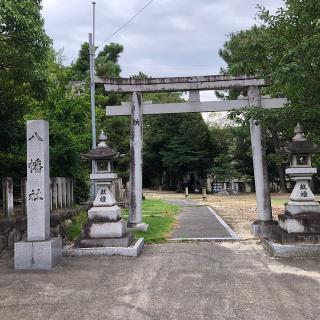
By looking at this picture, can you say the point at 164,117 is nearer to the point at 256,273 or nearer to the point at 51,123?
the point at 51,123

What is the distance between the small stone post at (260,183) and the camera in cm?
1246

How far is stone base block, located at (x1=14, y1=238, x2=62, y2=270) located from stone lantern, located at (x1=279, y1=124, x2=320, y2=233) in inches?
213

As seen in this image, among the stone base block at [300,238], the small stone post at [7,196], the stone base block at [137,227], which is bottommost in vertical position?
the stone base block at [300,238]

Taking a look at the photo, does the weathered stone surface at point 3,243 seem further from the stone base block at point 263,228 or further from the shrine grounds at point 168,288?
the stone base block at point 263,228

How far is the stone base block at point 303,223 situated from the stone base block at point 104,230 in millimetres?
3991

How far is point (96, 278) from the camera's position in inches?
304

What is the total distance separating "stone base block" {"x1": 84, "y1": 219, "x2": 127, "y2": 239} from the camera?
34.2 feet

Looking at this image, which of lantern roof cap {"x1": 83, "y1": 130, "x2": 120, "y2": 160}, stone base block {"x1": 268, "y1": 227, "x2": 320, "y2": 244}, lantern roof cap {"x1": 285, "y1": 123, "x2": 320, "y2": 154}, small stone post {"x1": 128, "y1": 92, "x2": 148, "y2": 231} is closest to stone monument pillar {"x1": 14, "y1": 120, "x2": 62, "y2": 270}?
lantern roof cap {"x1": 83, "y1": 130, "x2": 120, "y2": 160}

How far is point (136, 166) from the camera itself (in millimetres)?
13344

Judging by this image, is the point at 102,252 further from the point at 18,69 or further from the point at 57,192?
the point at 18,69

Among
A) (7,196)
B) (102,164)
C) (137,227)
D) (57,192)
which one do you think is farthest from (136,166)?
(7,196)

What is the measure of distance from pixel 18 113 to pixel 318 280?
880cm

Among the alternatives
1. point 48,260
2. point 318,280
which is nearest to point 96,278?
point 48,260

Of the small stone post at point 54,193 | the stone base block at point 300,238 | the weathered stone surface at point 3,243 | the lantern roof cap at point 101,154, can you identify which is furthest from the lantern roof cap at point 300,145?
the weathered stone surface at point 3,243
